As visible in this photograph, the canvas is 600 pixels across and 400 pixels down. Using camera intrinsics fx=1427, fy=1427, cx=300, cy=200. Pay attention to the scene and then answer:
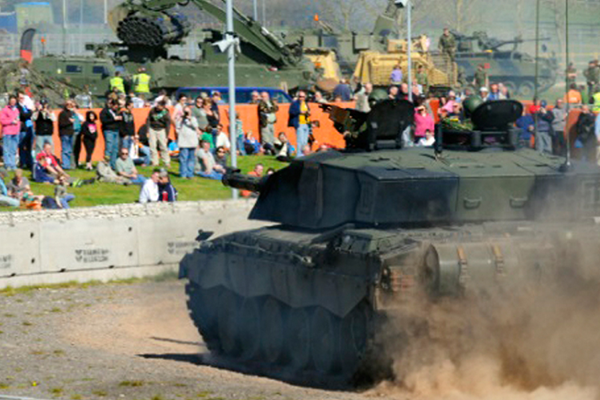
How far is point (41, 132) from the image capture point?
28922 millimetres

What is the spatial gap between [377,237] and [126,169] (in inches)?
586

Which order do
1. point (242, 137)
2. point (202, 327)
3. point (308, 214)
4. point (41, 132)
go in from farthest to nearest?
point (242, 137) < point (41, 132) < point (202, 327) < point (308, 214)

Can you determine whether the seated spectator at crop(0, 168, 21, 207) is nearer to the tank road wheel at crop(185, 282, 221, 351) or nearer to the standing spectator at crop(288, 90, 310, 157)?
the tank road wheel at crop(185, 282, 221, 351)

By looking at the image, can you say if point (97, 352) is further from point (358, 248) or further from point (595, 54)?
point (595, 54)

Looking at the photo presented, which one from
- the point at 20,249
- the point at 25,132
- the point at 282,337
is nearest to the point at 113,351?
the point at 282,337

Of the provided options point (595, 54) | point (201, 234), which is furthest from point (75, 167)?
point (595, 54)

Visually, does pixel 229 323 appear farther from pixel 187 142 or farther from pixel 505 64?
pixel 505 64

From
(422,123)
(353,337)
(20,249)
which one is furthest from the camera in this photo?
(422,123)

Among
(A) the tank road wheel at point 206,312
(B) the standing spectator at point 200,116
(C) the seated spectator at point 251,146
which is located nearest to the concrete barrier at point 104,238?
(A) the tank road wheel at point 206,312

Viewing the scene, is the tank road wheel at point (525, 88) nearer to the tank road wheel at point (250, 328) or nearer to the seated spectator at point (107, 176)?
the seated spectator at point (107, 176)

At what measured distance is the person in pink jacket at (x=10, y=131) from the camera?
28.3m

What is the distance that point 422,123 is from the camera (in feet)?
97.8

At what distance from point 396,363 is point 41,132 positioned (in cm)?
1514

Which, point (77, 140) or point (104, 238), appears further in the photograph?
point (77, 140)
